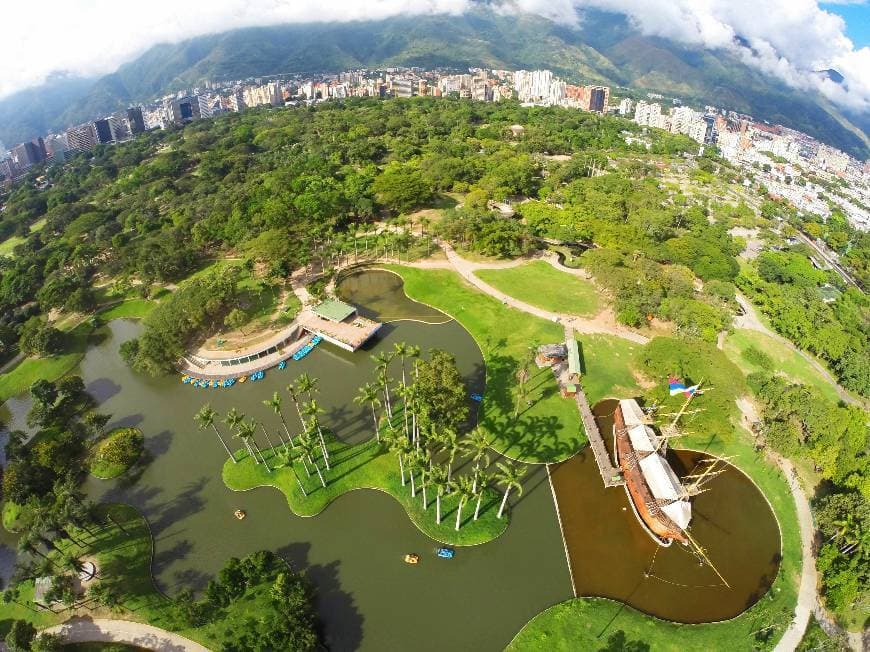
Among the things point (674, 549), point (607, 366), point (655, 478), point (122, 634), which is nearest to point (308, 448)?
point (122, 634)

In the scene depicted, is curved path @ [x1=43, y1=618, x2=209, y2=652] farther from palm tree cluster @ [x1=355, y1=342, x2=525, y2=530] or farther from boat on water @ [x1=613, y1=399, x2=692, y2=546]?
boat on water @ [x1=613, y1=399, x2=692, y2=546]

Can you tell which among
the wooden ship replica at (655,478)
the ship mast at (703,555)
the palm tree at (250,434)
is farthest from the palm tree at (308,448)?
the ship mast at (703,555)

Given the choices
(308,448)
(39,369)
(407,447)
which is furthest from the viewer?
(39,369)

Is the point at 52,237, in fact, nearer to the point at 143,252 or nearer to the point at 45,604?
the point at 143,252

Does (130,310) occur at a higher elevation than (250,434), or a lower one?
lower

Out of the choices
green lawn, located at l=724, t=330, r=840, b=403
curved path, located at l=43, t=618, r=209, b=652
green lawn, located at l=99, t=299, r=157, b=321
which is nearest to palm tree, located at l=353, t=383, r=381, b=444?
curved path, located at l=43, t=618, r=209, b=652

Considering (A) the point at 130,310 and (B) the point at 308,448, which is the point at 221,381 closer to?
(B) the point at 308,448

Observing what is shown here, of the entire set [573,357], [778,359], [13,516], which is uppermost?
[573,357]

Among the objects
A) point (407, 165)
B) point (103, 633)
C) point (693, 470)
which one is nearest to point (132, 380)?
point (103, 633)
